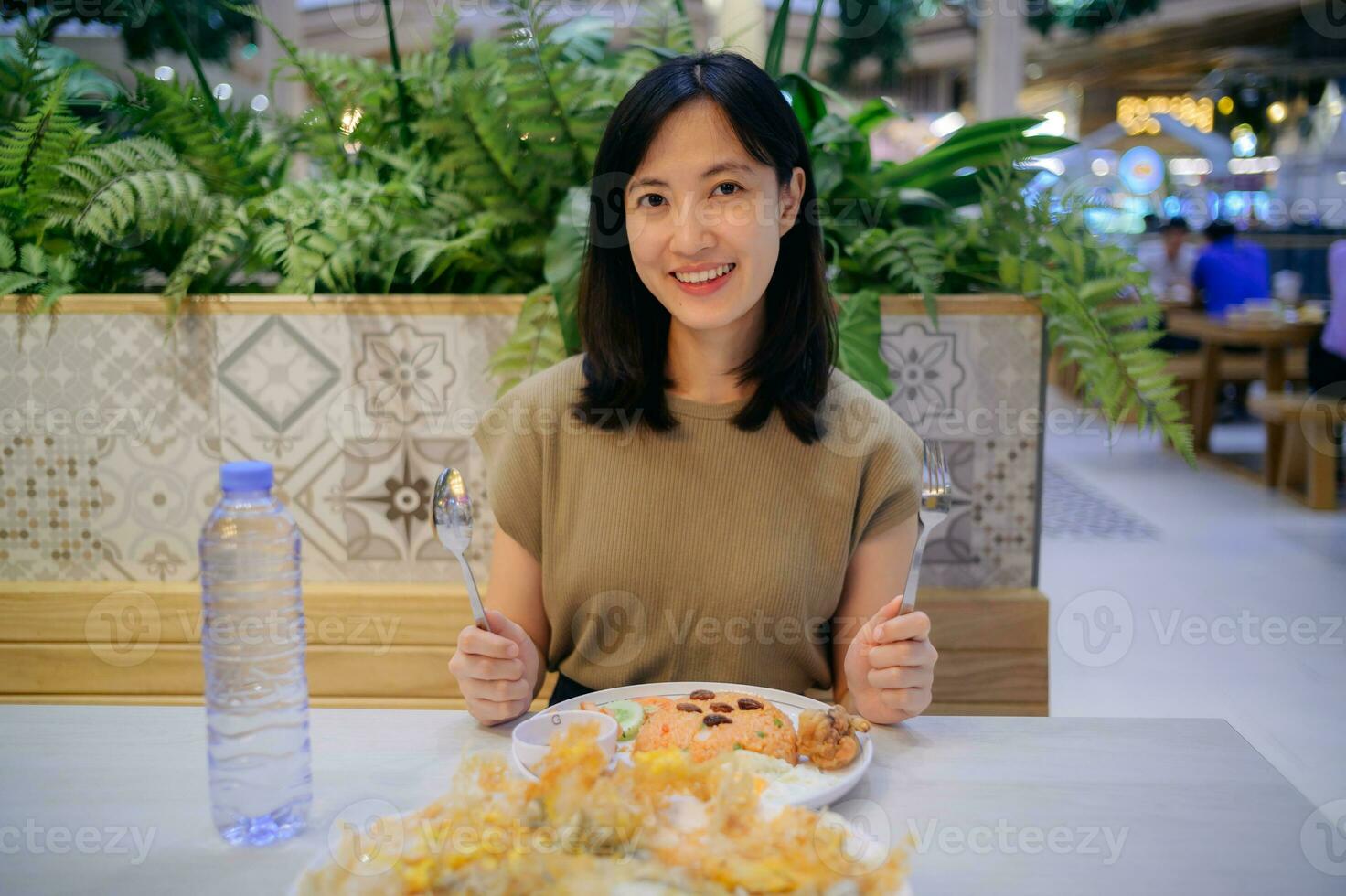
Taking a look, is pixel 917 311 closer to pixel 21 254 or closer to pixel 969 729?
pixel 969 729

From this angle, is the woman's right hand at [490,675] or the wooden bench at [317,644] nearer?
the woman's right hand at [490,675]

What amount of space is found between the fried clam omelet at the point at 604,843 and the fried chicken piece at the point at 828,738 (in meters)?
0.11

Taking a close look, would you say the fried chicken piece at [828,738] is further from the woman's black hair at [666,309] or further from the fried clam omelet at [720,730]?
the woman's black hair at [666,309]

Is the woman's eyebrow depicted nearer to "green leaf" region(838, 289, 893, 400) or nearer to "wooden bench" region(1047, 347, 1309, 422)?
"green leaf" region(838, 289, 893, 400)

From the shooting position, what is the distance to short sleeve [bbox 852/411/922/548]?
1.49 m

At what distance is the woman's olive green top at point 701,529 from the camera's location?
1482mm

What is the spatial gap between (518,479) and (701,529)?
10.9 inches

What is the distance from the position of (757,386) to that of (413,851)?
91cm

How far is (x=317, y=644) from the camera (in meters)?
2.13

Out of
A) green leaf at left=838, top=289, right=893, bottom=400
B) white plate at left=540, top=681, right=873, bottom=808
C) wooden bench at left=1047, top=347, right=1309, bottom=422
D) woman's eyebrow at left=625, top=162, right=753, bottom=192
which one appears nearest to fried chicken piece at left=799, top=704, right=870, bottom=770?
white plate at left=540, top=681, right=873, bottom=808

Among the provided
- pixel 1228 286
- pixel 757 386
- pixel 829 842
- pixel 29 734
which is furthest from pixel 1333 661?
pixel 1228 286

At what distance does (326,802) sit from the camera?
0.98m

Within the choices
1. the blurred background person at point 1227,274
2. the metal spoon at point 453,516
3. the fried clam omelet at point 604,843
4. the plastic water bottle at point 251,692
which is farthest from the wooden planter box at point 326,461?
the blurred background person at point 1227,274

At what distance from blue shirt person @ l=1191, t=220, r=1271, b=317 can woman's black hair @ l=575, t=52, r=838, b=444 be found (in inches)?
291
